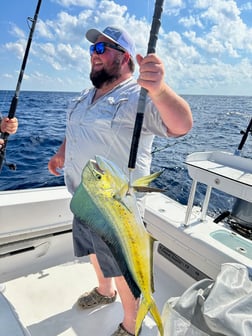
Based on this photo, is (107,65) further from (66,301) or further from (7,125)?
(66,301)

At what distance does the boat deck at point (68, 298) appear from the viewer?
74.9 inches

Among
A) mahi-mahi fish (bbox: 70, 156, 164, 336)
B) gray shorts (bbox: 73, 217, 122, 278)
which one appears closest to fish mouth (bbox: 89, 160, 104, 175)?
mahi-mahi fish (bbox: 70, 156, 164, 336)

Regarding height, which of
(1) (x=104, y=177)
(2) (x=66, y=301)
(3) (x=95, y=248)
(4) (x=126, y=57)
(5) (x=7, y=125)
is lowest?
(2) (x=66, y=301)

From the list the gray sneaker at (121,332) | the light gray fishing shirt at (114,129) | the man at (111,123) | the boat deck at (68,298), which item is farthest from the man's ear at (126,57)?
→ the boat deck at (68,298)

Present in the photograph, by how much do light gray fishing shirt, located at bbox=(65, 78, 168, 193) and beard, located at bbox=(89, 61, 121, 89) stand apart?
7 cm

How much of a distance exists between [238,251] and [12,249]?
162cm

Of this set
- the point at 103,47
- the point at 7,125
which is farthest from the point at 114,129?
the point at 7,125

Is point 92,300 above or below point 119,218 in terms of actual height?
below

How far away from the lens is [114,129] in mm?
1466

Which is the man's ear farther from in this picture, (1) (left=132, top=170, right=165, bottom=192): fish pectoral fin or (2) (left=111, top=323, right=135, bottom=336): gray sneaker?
(2) (left=111, top=323, right=135, bottom=336): gray sneaker

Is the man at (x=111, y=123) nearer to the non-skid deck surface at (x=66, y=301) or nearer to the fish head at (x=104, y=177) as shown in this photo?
the non-skid deck surface at (x=66, y=301)

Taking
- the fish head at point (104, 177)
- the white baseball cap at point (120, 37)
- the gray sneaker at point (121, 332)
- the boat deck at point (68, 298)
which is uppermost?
the white baseball cap at point (120, 37)

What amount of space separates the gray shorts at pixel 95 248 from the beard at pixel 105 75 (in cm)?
77

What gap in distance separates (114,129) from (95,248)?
0.66 meters
